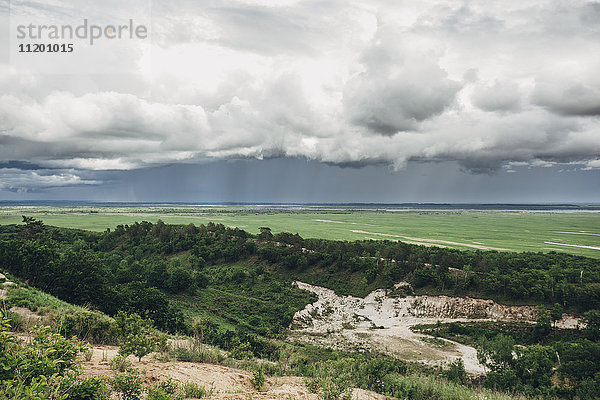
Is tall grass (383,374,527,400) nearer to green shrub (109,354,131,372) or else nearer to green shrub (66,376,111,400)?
green shrub (109,354,131,372)

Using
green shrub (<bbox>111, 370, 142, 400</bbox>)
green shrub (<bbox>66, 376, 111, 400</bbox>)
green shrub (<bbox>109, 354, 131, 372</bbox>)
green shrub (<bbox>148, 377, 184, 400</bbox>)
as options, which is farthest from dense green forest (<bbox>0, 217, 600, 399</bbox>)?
green shrub (<bbox>66, 376, 111, 400</bbox>)

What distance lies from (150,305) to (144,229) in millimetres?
76725

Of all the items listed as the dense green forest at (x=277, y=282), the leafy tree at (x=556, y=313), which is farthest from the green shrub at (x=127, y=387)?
the leafy tree at (x=556, y=313)

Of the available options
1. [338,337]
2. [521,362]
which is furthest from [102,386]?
[338,337]

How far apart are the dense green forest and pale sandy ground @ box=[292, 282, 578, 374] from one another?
2095mm

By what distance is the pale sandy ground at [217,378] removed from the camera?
1098cm

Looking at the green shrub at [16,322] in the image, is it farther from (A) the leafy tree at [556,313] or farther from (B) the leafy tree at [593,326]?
(A) the leafy tree at [556,313]

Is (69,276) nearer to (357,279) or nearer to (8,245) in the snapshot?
(8,245)

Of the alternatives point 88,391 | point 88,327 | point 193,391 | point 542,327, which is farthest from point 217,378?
point 542,327

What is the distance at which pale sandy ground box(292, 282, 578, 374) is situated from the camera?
123 ft

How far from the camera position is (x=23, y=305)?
18.9 m

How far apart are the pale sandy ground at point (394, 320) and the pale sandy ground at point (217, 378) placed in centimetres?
2735

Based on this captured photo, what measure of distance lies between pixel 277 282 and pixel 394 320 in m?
25.7

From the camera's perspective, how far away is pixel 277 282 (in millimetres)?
66312
